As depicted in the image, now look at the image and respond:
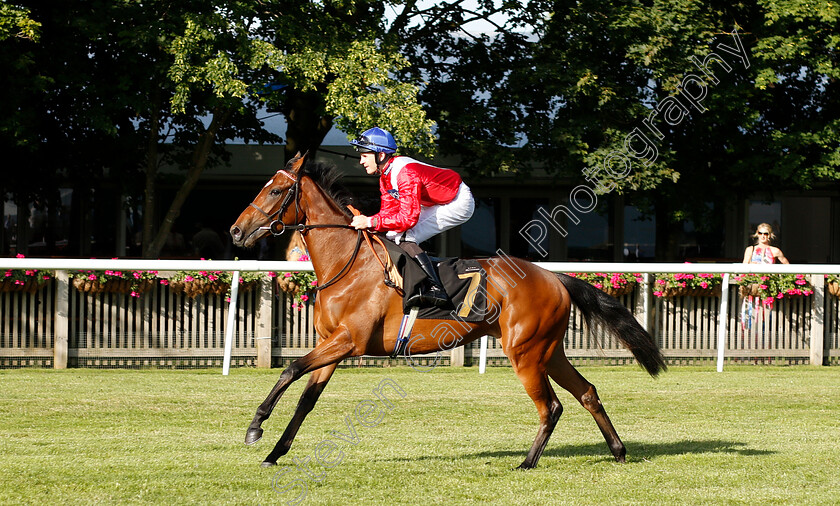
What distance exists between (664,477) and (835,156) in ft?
36.8

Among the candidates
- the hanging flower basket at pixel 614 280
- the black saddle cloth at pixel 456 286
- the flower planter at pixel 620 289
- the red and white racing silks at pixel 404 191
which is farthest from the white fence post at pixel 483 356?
the red and white racing silks at pixel 404 191

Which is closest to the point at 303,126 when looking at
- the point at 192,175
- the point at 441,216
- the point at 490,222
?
the point at 192,175

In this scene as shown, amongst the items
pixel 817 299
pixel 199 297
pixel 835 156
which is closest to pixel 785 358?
pixel 817 299

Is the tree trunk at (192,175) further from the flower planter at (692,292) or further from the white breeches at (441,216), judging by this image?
the white breeches at (441,216)

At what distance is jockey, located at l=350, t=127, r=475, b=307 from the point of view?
5387 millimetres

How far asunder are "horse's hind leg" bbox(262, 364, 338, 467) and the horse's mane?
1049 mm

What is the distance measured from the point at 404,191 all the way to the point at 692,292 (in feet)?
20.8

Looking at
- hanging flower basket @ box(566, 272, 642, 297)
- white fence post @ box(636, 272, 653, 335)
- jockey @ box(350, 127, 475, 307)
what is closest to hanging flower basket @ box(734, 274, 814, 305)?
white fence post @ box(636, 272, 653, 335)

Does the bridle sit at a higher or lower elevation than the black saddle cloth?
higher

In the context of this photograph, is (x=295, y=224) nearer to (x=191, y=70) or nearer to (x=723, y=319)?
(x=723, y=319)

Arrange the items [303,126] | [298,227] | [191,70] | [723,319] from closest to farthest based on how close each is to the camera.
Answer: [298,227], [723,319], [191,70], [303,126]

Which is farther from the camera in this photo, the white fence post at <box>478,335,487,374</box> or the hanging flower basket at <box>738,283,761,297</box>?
the hanging flower basket at <box>738,283,761,297</box>

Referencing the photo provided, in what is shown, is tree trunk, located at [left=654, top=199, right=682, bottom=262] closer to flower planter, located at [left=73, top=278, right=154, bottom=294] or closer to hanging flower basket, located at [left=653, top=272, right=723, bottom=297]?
hanging flower basket, located at [left=653, top=272, right=723, bottom=297]

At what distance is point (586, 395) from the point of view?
5605mm
